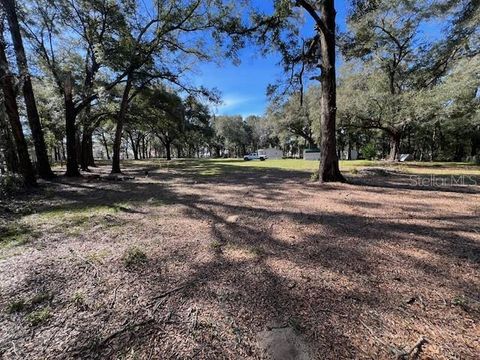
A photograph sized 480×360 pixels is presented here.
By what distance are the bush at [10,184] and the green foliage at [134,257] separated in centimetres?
580

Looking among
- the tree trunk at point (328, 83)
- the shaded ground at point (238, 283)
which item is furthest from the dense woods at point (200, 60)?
the shaded ground at point (238, 283)

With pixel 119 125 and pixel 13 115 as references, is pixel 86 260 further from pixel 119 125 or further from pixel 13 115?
pixel 119 125

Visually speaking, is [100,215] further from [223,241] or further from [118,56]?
[118,56]

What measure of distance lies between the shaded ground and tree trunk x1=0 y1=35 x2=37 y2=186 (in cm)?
402

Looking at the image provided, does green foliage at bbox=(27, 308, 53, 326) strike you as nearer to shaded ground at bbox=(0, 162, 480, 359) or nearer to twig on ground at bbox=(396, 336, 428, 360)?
shaded ground at bbox=(0, 162, 480, 359)

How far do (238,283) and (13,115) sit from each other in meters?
8.94

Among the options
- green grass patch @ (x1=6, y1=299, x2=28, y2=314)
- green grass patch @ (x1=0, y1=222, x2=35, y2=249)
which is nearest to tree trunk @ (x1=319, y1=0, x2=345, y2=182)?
green grass patch @ (x1=0, y1=222, x2=35, y2=249)

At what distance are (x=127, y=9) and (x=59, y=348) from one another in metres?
13.7

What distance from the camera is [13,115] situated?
736cm

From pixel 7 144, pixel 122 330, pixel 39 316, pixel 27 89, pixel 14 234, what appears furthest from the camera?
pixel 27 89

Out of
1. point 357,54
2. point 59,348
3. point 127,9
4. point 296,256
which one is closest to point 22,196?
point 59,348

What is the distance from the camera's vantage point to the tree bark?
7.15m

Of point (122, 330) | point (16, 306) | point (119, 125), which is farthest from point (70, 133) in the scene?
point (122, 330)

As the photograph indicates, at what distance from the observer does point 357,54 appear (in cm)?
978
